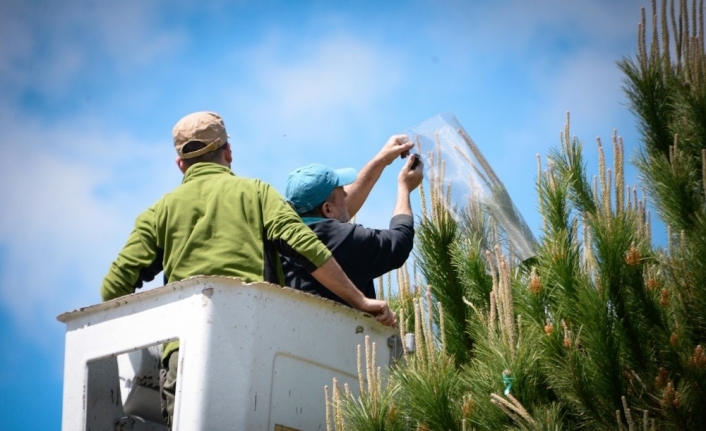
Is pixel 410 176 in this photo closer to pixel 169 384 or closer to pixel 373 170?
pixel 373 170

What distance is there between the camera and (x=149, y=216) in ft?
16.6

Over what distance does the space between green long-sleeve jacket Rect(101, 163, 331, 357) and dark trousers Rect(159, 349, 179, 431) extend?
44cm

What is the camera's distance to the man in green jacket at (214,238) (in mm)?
4750

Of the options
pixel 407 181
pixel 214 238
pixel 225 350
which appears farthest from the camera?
pixel 407 181

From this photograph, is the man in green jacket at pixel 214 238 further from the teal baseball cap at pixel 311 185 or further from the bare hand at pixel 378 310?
the teal baseball cap at pixel 311 185

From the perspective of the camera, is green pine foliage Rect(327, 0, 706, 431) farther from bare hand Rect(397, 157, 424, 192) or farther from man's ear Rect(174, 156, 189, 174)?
man's ear Rect(174, 156, 189, 174)

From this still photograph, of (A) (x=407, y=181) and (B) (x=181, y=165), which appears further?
(A) (x=407, y=181)

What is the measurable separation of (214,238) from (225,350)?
27.0 inches

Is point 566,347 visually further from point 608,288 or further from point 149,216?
point 149,216

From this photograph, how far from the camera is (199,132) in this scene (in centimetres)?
521

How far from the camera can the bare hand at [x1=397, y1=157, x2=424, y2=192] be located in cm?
603

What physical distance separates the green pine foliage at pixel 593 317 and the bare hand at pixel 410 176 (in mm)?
545

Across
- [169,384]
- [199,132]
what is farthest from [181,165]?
[169,384]

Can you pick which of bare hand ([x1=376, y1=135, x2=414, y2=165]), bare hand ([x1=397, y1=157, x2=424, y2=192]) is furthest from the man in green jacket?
bare hand ([x1=376, y1=135, x2=414, y2=165])
